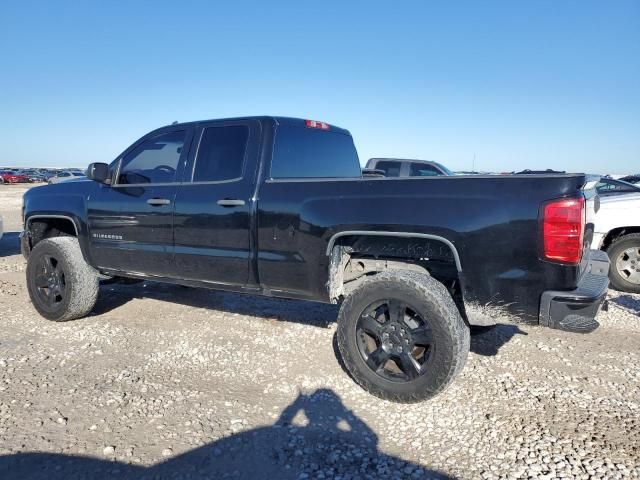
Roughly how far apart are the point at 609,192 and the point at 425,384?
6.06 meters

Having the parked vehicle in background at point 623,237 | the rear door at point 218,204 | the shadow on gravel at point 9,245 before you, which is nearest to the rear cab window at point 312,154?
the rear door at point 218,204

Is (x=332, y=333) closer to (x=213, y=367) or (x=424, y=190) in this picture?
(x=213, y=367)

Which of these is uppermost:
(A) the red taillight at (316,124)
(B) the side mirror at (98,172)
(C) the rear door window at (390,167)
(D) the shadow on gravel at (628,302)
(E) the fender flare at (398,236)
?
(A) the red taillight at (316,124)

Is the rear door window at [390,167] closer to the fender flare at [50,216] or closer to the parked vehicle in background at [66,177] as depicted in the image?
the parked vehicle in background at [66,177]

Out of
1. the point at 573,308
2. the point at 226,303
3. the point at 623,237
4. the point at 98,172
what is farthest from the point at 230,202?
the point at 623,237

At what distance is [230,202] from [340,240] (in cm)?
97

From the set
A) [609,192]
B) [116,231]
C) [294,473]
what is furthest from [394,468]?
[609,192]

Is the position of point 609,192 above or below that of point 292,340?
above

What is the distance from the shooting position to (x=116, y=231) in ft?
14.4

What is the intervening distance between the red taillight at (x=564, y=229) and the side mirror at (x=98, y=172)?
380 cm

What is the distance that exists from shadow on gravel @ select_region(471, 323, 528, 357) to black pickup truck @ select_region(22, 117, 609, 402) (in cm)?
92

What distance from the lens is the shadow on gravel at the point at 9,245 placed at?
861 cm

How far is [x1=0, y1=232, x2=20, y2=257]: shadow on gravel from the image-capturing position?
8609 mm

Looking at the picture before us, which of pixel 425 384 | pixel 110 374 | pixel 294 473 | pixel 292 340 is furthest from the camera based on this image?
pixel 292 340
